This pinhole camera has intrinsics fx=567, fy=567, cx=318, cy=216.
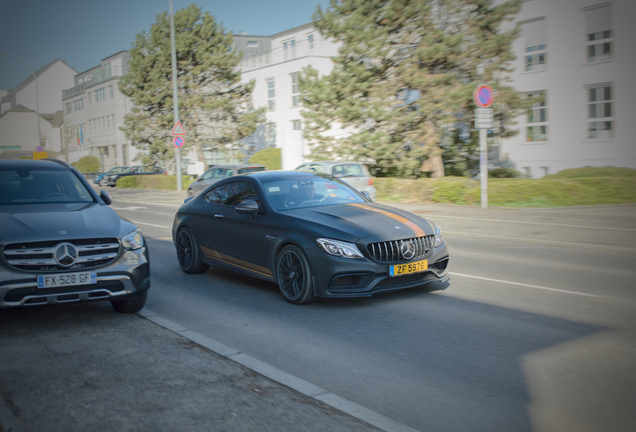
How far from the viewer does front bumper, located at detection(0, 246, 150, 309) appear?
5.00 metres

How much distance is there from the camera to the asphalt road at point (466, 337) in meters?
3.60

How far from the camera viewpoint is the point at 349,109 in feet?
77.1

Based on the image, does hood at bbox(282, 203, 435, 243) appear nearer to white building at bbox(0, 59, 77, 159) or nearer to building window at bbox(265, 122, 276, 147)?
building window at bbox(265, 122, 276, 147)

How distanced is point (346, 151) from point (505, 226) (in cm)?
1179

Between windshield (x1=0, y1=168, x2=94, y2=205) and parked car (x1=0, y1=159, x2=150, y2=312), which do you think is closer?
parked car (x1=0, y1=159, x2=150, y2=312)

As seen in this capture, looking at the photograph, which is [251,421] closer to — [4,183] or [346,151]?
[4,183]

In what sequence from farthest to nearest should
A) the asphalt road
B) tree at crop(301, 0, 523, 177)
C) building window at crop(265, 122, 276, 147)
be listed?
building window at crop(265, 122, 276, 147) → tree at crop(301, 0, 523, 177) → the asphalt road

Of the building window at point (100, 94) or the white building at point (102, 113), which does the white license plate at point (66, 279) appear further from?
the building window at point (100, 94)

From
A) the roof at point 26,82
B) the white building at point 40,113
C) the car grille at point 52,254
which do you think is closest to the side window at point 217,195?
the car grille at point 52,254

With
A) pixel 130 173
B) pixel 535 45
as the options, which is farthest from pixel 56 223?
pixel 130 173

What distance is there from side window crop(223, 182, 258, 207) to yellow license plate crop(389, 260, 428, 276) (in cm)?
216

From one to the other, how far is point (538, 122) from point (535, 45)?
369cm

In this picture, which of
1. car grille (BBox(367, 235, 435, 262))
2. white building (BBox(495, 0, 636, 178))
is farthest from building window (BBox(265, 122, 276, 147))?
car grille (BBox(367, 235, 435, 262))

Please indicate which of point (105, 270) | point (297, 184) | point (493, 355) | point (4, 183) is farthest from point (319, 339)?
point (4, 183)
